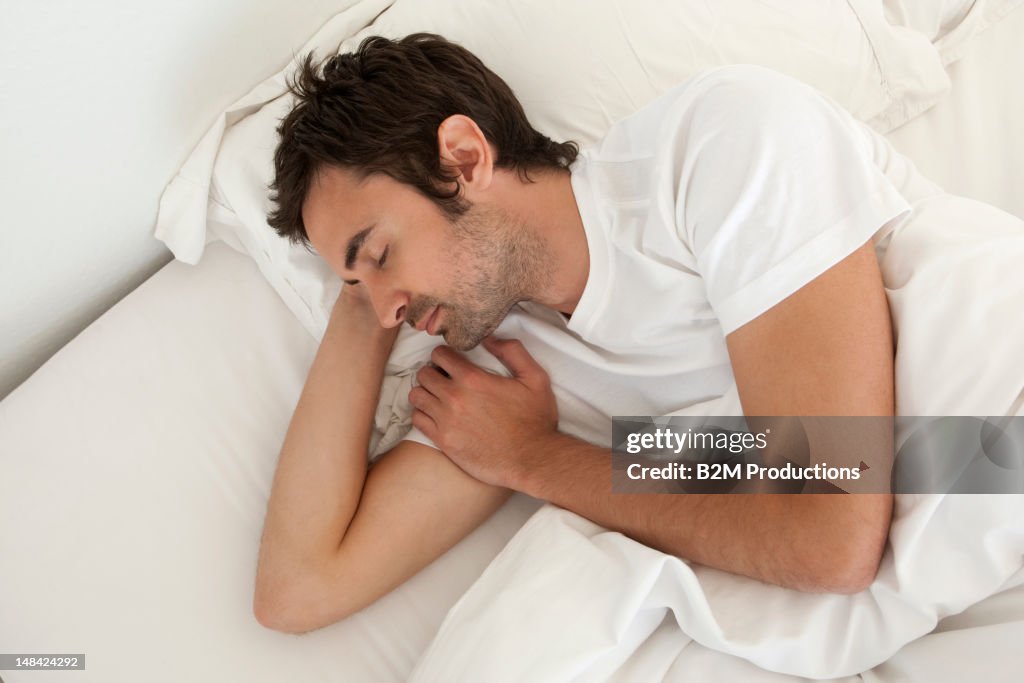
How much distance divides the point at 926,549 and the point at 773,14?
903 millimetres

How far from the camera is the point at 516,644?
857 mm

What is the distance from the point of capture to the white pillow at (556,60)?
1.21m

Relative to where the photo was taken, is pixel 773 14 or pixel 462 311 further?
pixel 773 14

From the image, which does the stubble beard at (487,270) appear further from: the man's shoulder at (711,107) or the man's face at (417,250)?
the man's shoulder at (711,107)

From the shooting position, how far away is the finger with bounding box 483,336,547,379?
3.87ft

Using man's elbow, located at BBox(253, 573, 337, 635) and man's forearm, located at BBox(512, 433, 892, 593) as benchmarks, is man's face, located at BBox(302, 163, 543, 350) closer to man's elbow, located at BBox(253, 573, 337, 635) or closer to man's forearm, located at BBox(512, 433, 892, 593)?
man's forearm, located at BBox(512, 433, 892, 593)

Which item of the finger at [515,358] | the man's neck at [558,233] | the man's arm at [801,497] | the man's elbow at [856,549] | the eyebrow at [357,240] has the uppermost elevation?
the eyebrow at [357,240]

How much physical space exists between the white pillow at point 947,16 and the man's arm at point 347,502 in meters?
1.13

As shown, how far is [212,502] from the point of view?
3.66 feet

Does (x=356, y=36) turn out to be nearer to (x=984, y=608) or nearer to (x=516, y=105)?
(x=516, y=105)

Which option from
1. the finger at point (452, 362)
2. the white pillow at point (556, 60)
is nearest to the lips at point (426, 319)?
the finger at point (452, 362)

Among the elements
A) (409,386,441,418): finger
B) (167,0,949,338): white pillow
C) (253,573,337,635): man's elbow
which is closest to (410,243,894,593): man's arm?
(409,386,441,418): finger

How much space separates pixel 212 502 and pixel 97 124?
1.83ft

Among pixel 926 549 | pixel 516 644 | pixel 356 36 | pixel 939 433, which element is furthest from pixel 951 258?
pixel 356 36
